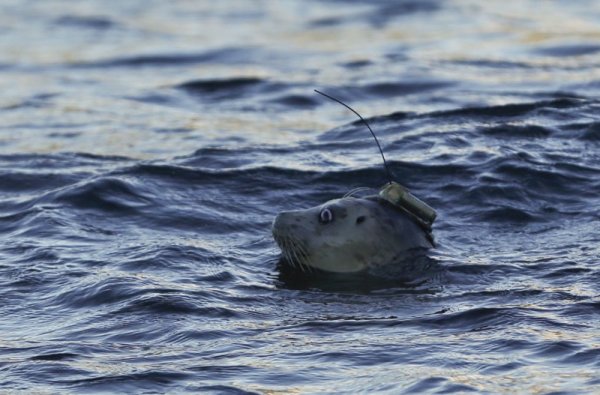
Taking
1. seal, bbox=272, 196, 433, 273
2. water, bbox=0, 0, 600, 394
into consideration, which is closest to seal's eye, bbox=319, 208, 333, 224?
seal, bbox=272, 196, 433, 273

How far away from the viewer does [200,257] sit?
9.32m

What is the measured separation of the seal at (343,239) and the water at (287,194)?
0.14 metres

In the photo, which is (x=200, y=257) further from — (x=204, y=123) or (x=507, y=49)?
(x=507, y=49)

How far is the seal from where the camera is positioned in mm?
8875

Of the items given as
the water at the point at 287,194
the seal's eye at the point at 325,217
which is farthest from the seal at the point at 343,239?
the water at the point at 287,194

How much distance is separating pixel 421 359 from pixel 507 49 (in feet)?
34.1

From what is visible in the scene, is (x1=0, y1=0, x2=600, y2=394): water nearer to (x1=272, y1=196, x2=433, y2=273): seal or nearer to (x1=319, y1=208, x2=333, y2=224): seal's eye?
(x1=272, y1=196, x2=433, y2=273): seal

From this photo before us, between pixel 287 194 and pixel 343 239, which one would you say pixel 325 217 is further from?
pixel 287 194

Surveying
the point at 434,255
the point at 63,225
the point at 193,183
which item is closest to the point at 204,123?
the point at 193,183

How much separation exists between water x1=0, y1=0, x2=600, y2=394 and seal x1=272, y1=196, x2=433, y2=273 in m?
0.14

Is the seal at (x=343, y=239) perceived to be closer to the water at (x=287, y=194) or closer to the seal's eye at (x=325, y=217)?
the seal's eye at (x=325, y=217)

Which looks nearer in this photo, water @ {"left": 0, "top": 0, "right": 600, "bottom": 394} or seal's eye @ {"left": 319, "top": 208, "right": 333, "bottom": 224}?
water @ {"left": 0, "top": 0, "right": 600, "bottom": 394}

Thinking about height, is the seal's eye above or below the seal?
above

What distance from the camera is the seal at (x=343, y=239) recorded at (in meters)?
8.88
